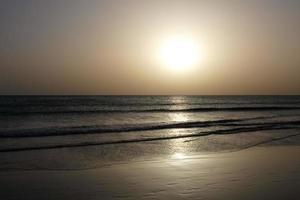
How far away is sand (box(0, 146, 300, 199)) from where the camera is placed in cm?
722

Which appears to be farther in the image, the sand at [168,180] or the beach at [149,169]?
the beach at [149,169]

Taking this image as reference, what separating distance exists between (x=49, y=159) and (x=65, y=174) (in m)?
2.38

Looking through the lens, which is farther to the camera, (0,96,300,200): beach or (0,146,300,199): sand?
(0,96,300,200): beach

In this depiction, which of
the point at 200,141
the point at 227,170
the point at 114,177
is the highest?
the point at 200,141

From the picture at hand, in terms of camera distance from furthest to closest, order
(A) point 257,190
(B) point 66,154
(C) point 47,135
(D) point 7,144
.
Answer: (C) point 47,135, (D) point 7,144, (B) point 66,154, (A) point 257,190

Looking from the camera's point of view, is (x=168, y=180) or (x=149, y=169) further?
(x=149, y=169)

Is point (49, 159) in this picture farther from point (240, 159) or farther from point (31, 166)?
point (240, 159)

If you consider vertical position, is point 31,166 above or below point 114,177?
above

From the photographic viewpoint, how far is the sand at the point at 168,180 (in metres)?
7.22

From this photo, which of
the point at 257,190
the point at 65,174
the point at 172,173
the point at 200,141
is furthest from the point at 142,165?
the point at 200,141

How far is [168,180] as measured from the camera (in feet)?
27.6

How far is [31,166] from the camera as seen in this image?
10.3 m

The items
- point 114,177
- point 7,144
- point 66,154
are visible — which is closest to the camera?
point 114,177

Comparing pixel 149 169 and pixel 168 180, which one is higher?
pixel 149 169
